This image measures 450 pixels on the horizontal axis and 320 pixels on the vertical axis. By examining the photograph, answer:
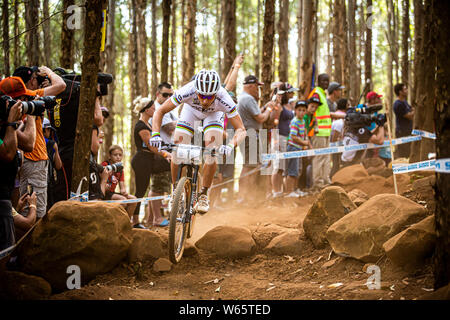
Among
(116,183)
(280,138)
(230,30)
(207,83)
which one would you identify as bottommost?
(116,183)

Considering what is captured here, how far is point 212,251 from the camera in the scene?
6.22 m

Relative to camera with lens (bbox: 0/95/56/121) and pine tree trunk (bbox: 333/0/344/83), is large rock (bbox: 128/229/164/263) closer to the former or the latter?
camera with lens (bbox: 0/95/56/121)

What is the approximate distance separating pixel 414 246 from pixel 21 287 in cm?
387

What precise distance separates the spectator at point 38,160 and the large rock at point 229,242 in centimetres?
236

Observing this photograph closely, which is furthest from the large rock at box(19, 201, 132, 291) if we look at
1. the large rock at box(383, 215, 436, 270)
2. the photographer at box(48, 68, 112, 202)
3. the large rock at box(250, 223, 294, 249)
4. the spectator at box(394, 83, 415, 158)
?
the spectator at box(394, 83, 415, 158)

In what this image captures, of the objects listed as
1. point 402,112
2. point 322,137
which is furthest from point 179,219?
point 402,112

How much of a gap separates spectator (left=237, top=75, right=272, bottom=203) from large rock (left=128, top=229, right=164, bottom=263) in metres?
3.95

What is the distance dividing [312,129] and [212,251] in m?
4.78

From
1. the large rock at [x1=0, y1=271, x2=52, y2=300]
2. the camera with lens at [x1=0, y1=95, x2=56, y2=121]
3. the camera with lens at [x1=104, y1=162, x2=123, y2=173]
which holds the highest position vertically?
the camera with lens at [x1=0, y1=95, x2=56, y2=121]

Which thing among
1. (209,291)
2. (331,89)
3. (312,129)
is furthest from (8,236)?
(331,89)

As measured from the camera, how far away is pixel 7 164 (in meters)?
4.02

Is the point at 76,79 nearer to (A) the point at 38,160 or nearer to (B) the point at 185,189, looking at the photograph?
(A) the point at 38,160

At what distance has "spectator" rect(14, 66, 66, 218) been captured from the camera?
5.05 meters
